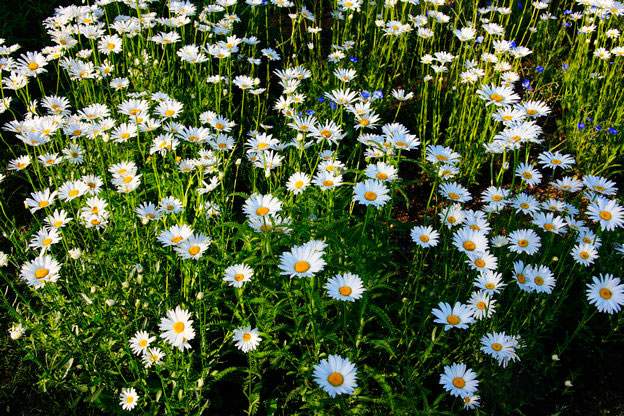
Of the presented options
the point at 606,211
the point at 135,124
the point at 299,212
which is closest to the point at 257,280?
the point at 299,212

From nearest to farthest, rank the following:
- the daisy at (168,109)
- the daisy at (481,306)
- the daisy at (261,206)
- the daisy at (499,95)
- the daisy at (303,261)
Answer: the daisy at (303,261)
the daisy at (481,306)
the daisy at (261,206)
the daisy at (168,109)
the daisy at (499,95)

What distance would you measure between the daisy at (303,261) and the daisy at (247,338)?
35 centimetres

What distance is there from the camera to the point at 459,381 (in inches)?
84.5

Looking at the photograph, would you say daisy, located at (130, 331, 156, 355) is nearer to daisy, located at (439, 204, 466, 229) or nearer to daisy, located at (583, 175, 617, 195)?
daisy, located at (439, 204, 466, 229)

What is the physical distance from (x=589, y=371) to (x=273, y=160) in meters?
1.96

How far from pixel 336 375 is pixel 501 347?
75 centimetres

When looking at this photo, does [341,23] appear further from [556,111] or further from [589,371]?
[589,371]

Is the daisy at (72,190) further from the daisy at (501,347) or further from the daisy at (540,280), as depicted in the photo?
the daisy at (540,280)

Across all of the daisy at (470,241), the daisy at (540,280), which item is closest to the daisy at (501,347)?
the daisy at (540,280)

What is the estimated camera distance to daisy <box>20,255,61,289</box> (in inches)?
85.7

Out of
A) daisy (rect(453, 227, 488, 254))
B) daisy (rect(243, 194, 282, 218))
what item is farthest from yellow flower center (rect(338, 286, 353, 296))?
daisy (rect(453, 227, 488, 254))

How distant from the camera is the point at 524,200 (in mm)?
2674

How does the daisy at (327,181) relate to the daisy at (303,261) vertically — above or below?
above

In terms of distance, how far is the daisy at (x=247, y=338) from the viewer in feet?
7.25
